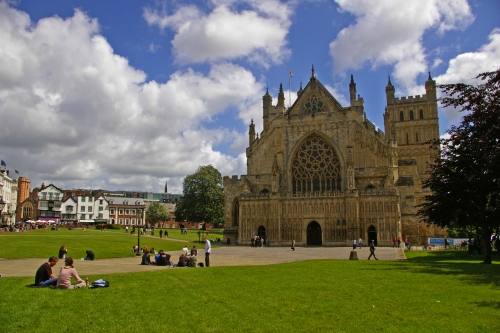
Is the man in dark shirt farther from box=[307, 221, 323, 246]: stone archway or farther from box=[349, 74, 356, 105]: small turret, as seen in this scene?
box=[349, 74, 356, 105]: small turret

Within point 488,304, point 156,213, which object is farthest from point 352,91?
point 156,213

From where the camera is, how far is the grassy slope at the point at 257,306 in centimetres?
918

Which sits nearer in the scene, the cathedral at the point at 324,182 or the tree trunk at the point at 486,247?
the tree trunk at the point at 486,247

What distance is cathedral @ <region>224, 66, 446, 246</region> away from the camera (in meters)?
49.4

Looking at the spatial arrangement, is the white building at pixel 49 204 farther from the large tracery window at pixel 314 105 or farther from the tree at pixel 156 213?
the large tracery window at pixel 314 105

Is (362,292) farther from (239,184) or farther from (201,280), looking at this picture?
(239,184)

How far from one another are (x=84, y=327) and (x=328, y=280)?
9728 millimetres

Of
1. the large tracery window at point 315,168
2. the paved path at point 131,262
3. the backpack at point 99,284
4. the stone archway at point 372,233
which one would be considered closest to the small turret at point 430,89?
the large tracery window at point 315,168

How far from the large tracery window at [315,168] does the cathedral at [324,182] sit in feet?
0.43

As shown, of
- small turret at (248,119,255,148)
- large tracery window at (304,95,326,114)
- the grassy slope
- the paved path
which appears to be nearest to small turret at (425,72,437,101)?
large tracery window at (304,95,326,114)

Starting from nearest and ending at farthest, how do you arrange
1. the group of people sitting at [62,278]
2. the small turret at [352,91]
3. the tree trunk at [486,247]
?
the group of people sitting at [62,278], the tree trunk at [486,247], the small turret at [352,91]

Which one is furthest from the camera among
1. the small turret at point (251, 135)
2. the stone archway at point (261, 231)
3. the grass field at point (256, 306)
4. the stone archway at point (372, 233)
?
the small turret at point (251, 135)

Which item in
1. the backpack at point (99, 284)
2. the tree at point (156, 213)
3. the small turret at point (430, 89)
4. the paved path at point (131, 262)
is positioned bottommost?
the paved path at point (131, 262)

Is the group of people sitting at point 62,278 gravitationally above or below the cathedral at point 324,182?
below
